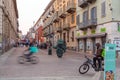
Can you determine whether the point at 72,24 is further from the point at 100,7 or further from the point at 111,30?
the point at 111,30

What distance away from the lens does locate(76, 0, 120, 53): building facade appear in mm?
34656

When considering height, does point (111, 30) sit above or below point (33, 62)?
above

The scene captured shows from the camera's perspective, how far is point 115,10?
113ft

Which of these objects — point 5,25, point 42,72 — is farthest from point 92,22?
point 42,72

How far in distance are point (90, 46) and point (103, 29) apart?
6770mm

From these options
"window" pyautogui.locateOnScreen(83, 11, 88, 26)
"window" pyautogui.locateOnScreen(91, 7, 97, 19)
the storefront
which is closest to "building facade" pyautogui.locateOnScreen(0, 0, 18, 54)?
"window" pyautogui.locateOnScreen(83, 11, 88, 26)

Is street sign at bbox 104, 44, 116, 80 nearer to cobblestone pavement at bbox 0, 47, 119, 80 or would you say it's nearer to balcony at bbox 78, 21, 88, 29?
cobblestone pavement at bbox 0, 47, 119, 80

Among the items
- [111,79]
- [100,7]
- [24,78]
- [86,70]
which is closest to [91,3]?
[100,7]

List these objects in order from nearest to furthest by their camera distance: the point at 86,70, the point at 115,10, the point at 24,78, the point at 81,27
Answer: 1. the point at 24,78
2. the point at 86,70
3. the point at 115,10
4. the point at 81,27

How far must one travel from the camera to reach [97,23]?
40.3 m

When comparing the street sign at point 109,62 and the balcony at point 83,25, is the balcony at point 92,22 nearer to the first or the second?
the balcony at point 83,25

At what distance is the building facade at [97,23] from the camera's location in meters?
34.7

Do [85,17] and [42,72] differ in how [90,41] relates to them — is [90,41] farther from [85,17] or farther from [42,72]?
[42,72]

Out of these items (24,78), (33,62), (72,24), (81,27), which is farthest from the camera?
(72,24)
